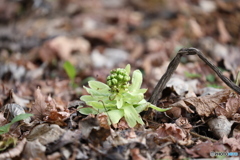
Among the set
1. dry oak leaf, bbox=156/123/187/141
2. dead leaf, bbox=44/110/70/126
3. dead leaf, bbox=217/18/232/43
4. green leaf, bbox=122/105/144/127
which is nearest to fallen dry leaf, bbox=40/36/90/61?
dead leaf, bbox=217/18/232/43

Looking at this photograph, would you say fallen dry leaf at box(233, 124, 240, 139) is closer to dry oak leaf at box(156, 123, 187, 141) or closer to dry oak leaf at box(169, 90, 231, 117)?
dry oak leaf at box(169, 90, 231, 117)

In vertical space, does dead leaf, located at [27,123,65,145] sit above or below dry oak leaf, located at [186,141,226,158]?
above

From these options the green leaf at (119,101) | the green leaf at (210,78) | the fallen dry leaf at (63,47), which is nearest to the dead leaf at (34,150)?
the green leaf at (119,101)

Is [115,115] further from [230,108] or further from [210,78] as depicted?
[210,78]

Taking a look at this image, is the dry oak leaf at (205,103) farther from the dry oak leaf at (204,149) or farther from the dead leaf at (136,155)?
the dead leaf at (136,155)

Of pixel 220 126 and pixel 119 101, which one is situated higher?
pixel 119 101

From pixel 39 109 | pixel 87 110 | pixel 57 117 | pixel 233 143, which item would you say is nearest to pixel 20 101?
pixel 39 109
